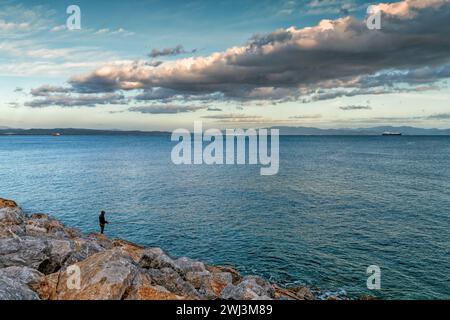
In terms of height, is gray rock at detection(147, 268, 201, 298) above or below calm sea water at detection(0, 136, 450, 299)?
above

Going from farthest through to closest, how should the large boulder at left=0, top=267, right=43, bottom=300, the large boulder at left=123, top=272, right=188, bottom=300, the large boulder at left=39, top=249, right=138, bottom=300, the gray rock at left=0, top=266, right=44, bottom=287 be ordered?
the gray rock at left=0, top=266, right=44, bottom=287 → the large boulder at left=123, top=272, right=188, bottom=300 → the large boulder at left=39, top=249, right=138, bottom=300 → the large boulder at left=0, top=267, right=43, bottom=300

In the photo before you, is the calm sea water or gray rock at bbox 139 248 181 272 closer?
gray rock at bbox 139 248 181 272

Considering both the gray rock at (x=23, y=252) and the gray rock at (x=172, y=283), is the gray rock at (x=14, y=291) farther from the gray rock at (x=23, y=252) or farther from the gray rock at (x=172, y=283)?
the gray rock at (x=172, y=283)

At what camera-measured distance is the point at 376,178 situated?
296 ft

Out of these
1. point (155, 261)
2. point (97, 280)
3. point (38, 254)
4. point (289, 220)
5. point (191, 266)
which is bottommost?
point (289, 220)

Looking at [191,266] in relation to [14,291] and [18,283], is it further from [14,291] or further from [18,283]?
[14,291]

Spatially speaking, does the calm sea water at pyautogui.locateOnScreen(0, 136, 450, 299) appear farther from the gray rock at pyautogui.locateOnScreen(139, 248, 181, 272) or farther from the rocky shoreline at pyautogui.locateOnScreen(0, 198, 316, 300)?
the gray rock at pyautogui.locateOnScreen(139, 248, 181, 272)

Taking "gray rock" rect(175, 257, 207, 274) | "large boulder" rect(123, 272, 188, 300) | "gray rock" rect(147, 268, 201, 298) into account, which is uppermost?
"large boulder" rect(123, 272, 188, 300)

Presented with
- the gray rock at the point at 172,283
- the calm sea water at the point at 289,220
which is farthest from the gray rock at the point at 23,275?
the calm sea water at the point at 289,220

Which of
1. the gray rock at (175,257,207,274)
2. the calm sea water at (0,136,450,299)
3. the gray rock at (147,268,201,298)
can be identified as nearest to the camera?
the gray rock at (147,268,201,298)

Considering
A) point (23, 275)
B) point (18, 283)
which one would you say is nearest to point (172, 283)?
point (23, 275)

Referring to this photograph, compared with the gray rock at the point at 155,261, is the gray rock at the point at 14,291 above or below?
above

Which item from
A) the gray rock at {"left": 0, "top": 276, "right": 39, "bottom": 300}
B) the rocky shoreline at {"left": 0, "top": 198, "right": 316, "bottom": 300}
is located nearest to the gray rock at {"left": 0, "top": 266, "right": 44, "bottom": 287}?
the rocky shoreline at {"left": 0, "top": 198, "right": 316, "bottom": 300}
